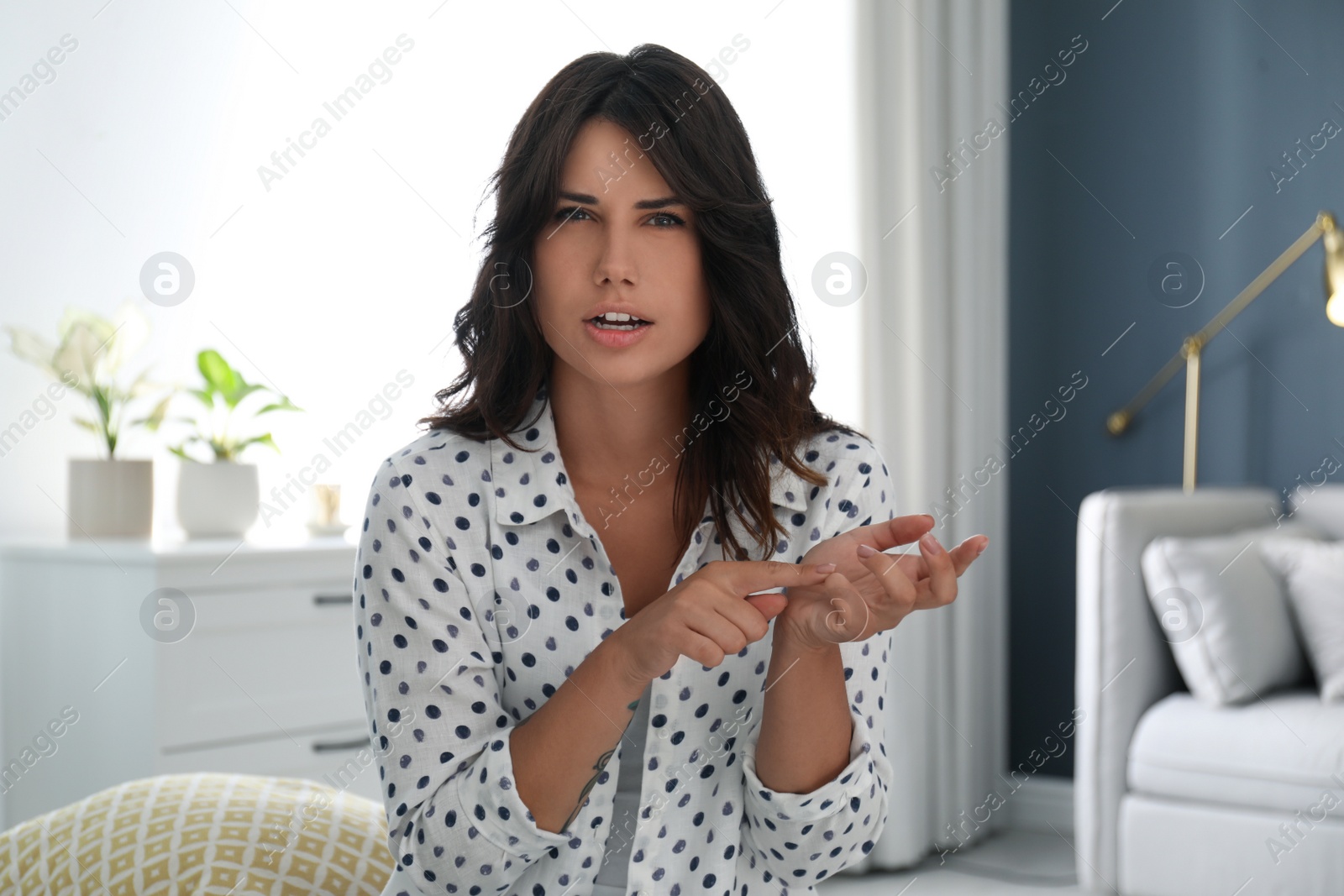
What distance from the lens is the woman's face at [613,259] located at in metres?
1.15

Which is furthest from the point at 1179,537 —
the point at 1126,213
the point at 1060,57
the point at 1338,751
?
the point at 1060,57

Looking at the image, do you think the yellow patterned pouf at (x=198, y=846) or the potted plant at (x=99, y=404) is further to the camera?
the potted plant at (x=99, y=404)

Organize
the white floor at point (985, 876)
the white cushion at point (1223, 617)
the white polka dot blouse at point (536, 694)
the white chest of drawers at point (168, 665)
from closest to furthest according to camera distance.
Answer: the white polka dot blouse at point (536, 694) → the white chest of drawers at point (168, 665) → the white cushion at point (1223, 617) → the white floor at point (985, 876)

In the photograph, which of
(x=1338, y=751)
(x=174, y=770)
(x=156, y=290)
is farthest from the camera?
(x=156, y=290)

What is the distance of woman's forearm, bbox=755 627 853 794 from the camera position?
1073 millimetres

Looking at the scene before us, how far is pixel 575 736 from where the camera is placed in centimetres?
101

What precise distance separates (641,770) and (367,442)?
71.0 inches

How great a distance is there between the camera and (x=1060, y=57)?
3.56m

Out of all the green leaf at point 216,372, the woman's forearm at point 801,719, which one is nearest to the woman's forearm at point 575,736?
the woman's forearm at point 801,719

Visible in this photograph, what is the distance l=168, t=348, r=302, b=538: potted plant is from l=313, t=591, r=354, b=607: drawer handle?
24 centimetres

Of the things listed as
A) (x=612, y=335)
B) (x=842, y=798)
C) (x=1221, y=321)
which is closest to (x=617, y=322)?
(x=612, y=335)

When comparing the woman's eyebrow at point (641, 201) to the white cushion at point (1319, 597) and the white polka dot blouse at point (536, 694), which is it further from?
the white cushion at point (1319, 597)

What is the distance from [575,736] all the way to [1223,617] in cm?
195

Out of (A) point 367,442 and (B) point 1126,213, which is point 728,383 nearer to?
(A) point 367,442
